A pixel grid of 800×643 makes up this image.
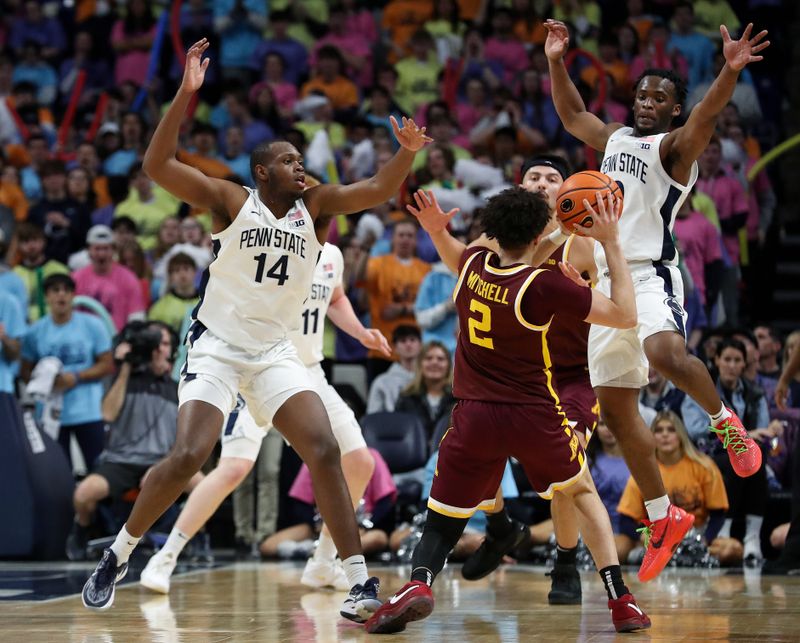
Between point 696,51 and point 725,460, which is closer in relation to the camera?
point 725,460

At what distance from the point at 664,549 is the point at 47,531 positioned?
18.4 feet

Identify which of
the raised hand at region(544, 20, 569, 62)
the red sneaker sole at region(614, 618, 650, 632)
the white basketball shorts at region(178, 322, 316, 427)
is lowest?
the red sneaker sole at region(614, 618, 650, 632)

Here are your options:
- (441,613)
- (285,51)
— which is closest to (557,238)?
(441,613)

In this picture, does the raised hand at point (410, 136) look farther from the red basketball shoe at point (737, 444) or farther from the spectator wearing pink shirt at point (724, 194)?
the spectator wearing pink shirt at point (724, 194)

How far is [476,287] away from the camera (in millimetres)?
6156

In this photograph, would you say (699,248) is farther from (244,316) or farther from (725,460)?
(244,316)

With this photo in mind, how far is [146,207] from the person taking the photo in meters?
14.4

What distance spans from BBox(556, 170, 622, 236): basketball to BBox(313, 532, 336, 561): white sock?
3.07m

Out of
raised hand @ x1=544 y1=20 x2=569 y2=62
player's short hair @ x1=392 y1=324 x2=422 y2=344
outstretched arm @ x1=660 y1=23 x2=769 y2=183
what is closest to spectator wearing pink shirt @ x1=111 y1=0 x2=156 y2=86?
player's short hair @ x1=392 y1=324 x2=422 y2=344

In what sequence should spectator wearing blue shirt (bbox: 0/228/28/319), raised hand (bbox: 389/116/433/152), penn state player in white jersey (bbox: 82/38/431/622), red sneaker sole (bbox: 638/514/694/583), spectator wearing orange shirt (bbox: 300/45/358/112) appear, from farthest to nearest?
spectator wearing orange shirt (bbox: 300/45/358/112) → spectator wearing blue shirt (bbox: 0/228/28/319) → red sneaker sole (bbox: 638/514/694/583) → raised hand (bbox: 389/116/433/152) → penn state player in white jersey (bbox: 82/38/431/622)

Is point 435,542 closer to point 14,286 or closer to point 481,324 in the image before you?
point 481,324

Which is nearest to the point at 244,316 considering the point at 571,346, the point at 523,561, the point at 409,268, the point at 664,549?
the point at 571,346

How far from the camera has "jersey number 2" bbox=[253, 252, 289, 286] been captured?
678 cm

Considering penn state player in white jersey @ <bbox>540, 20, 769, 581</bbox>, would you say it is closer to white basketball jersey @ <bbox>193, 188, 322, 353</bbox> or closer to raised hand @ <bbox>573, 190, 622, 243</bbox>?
raised hand @ <bbox>573, 190, 622, 243</bbox>
